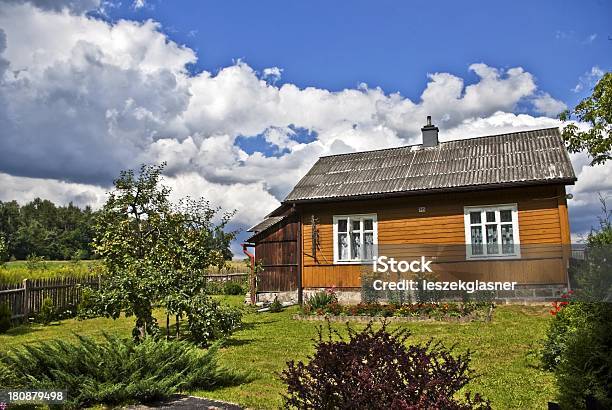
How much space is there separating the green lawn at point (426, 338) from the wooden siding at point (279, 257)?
2728 millimetres

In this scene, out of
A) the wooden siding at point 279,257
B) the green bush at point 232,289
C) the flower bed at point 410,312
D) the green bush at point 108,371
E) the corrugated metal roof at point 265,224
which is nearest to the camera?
the green bush at point 108,371

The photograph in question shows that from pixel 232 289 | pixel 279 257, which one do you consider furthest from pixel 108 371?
pixel 232 289

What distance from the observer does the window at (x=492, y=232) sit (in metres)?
14.5

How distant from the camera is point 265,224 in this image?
19688 mm

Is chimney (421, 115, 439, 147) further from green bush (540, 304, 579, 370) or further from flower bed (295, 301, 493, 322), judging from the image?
green bush (540, 304, 579, 370)

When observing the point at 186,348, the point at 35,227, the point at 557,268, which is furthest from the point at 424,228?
the point at 35,227

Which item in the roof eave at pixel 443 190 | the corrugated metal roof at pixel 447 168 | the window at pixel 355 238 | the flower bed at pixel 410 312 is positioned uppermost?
the corrugated metal roof at pixel 447 168

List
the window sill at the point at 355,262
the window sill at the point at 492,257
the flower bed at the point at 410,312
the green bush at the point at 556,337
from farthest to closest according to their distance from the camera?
the window sill at the point at 355,262 < the window sill at the point at 492,257 < the flower bed at the point at 410,312 < the green bush at the point at 556,337

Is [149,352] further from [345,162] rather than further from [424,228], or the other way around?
[345,162]

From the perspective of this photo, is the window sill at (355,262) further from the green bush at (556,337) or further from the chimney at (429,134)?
the green bush at (556,337)

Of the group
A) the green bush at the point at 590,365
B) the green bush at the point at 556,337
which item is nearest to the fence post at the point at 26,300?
the green bush at the point at 556,337

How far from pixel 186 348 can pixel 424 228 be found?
1078 centimetres

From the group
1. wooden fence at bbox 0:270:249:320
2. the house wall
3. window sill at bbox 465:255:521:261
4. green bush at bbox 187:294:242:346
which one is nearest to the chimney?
the house wall

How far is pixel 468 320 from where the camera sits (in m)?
11.8
